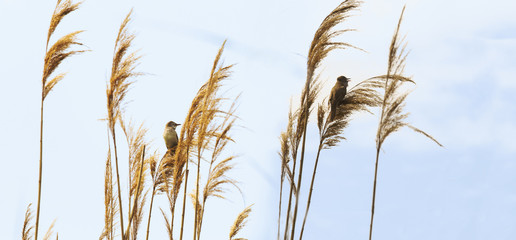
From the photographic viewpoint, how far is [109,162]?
3922mm

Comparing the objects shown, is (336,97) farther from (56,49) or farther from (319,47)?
(56,49)

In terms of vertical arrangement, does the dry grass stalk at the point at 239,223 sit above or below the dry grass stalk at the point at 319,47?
below

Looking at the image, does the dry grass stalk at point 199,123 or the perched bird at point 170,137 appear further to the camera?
the perched bird at point 170,137

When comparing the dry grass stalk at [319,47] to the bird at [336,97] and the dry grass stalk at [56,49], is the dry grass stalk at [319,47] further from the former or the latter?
the dry grass stalk at [56,49]

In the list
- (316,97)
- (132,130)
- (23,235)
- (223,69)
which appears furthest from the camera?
(23,235)

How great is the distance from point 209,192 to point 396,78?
154cm

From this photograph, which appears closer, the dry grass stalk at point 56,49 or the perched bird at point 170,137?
the dry grass stalk at point 56,49

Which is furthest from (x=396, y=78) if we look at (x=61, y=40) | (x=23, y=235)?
(x=23, y=235)

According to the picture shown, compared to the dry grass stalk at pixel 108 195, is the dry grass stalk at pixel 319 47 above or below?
above

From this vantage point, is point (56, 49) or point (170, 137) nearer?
point (56, 49)

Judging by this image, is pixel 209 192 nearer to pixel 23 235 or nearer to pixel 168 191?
pixel 168 191

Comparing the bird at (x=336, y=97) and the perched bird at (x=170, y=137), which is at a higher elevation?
the bird at (x=336, y=97)

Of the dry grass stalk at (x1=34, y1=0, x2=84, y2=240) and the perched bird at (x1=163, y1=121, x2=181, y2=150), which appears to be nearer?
the dry grass stalk at (x1=34, y1=0, x2=84, y2=240)

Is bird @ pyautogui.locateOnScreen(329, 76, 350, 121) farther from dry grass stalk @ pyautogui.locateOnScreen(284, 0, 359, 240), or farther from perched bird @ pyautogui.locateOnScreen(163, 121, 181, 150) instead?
perched bird @ pyautogui.locateOnScreen(163, 121, 181, 150)
